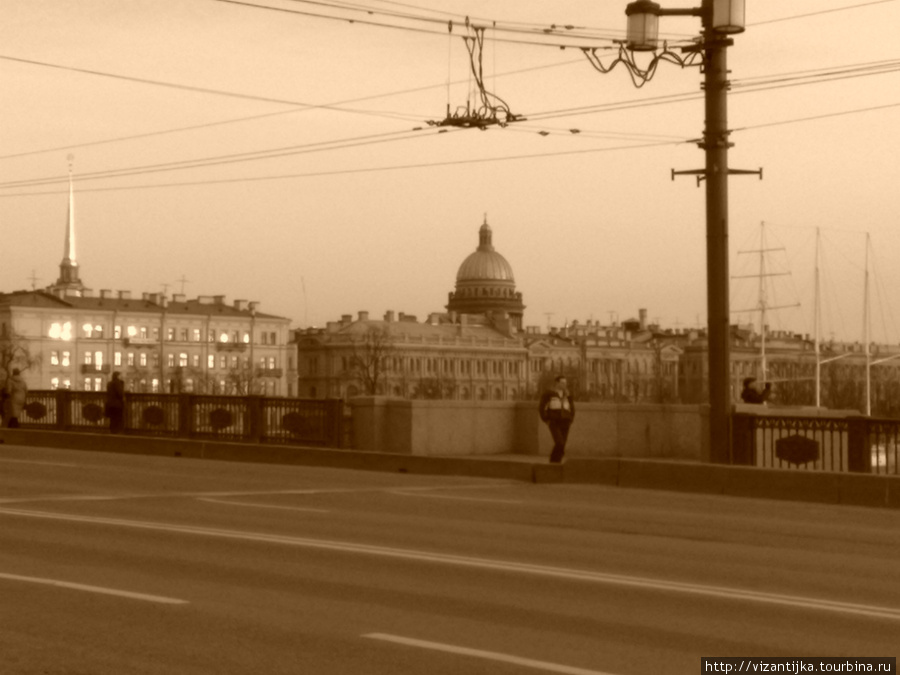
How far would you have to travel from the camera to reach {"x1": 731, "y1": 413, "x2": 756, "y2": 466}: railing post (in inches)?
922

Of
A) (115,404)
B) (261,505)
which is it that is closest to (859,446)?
(261,505)

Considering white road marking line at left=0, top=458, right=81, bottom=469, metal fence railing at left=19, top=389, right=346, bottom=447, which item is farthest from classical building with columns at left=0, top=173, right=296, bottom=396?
white road marking line at left=0, top=458, right=81, bottom=469

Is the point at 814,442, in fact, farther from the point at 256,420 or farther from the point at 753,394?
the point at 256,420

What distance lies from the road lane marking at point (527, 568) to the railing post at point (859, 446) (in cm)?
1081

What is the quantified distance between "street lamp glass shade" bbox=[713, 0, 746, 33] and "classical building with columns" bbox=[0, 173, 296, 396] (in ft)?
405

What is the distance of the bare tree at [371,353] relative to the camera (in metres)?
155

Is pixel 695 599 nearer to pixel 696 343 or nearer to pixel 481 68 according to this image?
pixel 481 68

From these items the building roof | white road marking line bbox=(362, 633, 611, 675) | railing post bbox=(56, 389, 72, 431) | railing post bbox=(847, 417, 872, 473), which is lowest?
white road marking line bbox=(362, 633, 611, 675)

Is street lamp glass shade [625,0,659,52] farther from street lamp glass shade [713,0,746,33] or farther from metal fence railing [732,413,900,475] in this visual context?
metal fence railing [732,413,900,475]

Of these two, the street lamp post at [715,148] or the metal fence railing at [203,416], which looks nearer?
the street lamp post at [715,148]

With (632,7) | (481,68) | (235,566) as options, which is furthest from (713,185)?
(235,566)

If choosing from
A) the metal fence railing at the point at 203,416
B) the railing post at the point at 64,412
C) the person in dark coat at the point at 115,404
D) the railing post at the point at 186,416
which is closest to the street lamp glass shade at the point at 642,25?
the metal fence railing at the point at 203,416

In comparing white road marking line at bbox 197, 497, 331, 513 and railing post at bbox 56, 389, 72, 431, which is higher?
railing post at bbox 56, 389, 72, 431

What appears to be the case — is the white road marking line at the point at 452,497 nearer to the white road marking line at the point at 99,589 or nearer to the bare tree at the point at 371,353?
the white road marking line at the point at 99,589
